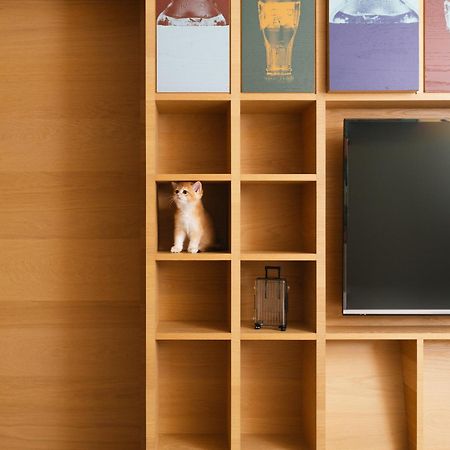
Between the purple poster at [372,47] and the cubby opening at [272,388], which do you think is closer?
the purple poster at [372,47]

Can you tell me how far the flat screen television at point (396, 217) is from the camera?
1694 mm

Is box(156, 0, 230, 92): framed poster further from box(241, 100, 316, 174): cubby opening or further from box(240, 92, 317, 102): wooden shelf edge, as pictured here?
box(241, 100, 316, 174): cubby opening

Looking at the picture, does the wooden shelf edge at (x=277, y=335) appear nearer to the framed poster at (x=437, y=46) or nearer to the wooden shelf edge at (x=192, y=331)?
the wooden shelf edge at (x=192, y=331)

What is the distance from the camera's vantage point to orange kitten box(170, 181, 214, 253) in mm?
1677

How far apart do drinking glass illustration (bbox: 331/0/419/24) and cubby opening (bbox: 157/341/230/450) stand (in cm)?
123

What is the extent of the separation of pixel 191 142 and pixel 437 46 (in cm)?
91

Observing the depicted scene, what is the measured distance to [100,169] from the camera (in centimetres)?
195

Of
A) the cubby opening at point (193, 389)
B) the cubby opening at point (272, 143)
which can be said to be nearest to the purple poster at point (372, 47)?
the cubby opening at point (272, 143)

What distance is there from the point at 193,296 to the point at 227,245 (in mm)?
239

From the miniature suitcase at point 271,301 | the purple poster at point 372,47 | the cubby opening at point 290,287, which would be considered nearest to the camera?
the purple poster at point 372,47

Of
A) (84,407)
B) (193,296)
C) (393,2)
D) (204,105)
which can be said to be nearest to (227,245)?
(193,296)

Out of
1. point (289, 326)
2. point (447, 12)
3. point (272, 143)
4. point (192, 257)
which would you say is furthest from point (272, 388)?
point (447, 12)

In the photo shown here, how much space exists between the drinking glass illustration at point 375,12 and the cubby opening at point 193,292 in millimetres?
960

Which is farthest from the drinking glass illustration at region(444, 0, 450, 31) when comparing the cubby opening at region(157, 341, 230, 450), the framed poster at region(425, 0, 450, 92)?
the cubby opening at region(157, 341, 230, 450)
